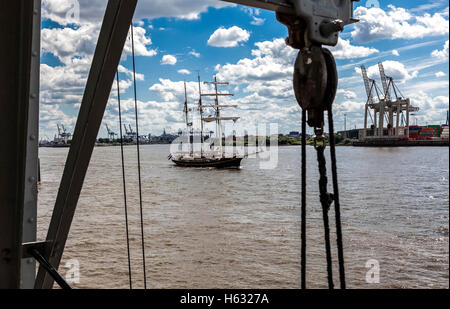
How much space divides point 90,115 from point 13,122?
413 mm

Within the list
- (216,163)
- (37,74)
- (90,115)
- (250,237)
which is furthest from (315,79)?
(216,163)

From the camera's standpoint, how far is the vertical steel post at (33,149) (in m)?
1.75

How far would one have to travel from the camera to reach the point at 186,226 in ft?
47.7

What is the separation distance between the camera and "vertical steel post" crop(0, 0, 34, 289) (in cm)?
136

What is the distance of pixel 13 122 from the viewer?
1.45m

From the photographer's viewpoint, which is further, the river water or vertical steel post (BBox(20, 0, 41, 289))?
the river water

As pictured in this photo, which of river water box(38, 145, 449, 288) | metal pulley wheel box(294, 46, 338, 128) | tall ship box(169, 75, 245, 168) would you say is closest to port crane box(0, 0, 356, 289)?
metal pulley wheel box(294, 46, 338, 128)

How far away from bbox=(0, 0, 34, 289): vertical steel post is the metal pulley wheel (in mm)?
901

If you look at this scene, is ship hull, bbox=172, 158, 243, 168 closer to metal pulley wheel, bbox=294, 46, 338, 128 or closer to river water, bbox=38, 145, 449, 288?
river water, bbox=38, 145, 449, 288
